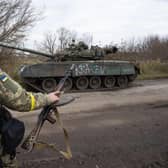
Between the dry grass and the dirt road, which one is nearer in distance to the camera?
the dirt road

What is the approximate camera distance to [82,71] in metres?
17.7

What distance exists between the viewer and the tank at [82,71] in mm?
17094

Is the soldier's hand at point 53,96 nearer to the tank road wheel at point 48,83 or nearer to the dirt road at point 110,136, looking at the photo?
the dirt road at point 110,136

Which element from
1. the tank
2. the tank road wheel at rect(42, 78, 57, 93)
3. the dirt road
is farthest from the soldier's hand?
the tank road wheel at rect(42, 78, 57, 93)

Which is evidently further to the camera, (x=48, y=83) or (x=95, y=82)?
(x=95, y=82)

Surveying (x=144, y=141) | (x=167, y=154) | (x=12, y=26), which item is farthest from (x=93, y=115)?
(x=12, y=26)

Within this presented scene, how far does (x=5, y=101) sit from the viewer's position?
8.07 ft

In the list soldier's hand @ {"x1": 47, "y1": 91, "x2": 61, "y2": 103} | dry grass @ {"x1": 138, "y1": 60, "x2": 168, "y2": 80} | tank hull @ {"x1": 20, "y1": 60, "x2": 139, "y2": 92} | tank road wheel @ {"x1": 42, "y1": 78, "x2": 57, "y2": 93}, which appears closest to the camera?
soldier's hand @ {"x1": 47, "y1": 91, "x2": 61, "y2": 103}

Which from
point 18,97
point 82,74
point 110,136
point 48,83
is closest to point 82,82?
point 82,74

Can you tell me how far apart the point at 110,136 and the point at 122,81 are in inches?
490

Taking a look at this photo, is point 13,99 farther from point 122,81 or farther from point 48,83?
point 122,81

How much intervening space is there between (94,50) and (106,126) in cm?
1121

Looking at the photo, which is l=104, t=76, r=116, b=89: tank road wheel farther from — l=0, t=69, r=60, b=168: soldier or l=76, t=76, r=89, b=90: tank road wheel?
l=0, t=69, r=60, b=168: soldier

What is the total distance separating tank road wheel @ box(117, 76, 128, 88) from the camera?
747 inches
